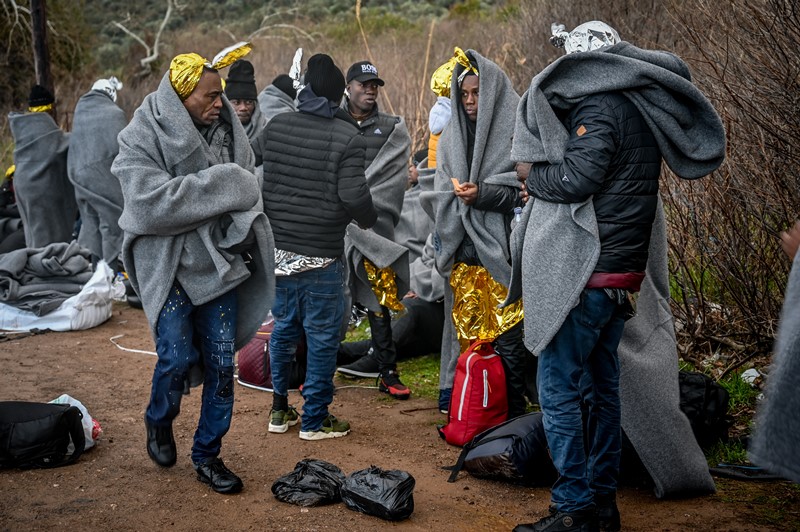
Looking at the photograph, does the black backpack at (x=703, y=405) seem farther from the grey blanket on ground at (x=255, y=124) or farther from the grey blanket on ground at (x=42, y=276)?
the grey blanket on ground at (x=42, y=276)

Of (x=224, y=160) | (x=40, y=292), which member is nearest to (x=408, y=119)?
(x=40, y=292)

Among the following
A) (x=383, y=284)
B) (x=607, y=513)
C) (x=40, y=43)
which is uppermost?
(x=40, y=43)

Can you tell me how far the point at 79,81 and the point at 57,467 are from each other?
1820cm

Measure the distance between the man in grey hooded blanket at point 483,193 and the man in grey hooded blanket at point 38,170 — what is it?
6.10m

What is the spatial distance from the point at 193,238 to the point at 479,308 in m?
1.94

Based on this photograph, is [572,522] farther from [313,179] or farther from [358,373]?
[358,373]

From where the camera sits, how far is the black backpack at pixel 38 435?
4789 millimetres

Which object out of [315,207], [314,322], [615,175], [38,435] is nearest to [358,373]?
[314,322]

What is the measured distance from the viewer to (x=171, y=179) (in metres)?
4.50

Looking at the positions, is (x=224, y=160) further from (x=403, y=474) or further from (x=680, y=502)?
(x=680, y=502)

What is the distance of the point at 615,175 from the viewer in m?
3.90

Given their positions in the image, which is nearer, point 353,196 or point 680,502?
point 680,502

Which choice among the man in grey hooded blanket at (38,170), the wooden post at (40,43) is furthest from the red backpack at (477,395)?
the wooden post at (40,43)

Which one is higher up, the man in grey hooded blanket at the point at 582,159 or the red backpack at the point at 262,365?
the man in grey hooded blanket at the point at 582,159
